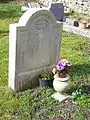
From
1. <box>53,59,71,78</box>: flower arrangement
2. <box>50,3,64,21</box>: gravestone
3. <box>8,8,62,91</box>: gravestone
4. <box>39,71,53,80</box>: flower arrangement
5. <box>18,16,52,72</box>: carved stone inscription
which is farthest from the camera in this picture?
<box>50,3,64,21</box>: gravestone

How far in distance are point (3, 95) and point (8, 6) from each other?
976 centimetres

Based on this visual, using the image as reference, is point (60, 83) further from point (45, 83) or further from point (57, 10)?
point (57, 10)

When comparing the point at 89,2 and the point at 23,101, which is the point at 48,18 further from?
the point at 89,2

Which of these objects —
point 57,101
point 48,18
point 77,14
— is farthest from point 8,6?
point 57,101

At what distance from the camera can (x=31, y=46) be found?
7.36 m

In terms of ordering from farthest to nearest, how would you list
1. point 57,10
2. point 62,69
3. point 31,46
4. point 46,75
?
point 57,10 < point 46,75 < point 31,46 < point 62,69

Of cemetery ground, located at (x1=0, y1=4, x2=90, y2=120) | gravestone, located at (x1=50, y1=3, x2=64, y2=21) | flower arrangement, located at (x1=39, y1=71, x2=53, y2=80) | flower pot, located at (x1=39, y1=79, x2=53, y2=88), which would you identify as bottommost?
cemetery ground, located at (x1=0, y1=4, x2=90, y2=120)

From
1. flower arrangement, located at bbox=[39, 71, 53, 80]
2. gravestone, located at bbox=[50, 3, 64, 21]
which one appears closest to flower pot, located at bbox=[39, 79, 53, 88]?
flower arrangement, located at bbox=[39, 71, 53, 80]

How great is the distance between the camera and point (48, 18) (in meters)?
7.48

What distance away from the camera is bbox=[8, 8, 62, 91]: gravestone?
709 cm

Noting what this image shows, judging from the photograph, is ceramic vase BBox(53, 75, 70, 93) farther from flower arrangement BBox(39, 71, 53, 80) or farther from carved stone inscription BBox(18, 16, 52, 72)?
carved stone inscription BBox(18, 16, 52, 72)

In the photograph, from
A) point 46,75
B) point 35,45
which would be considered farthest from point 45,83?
point 35,45

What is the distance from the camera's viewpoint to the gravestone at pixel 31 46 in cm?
709

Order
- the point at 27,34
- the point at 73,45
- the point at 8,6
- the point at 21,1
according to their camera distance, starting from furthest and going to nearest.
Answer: the point at 21,1, the point at 8,6, the point at 73,45, the point at 27,34
